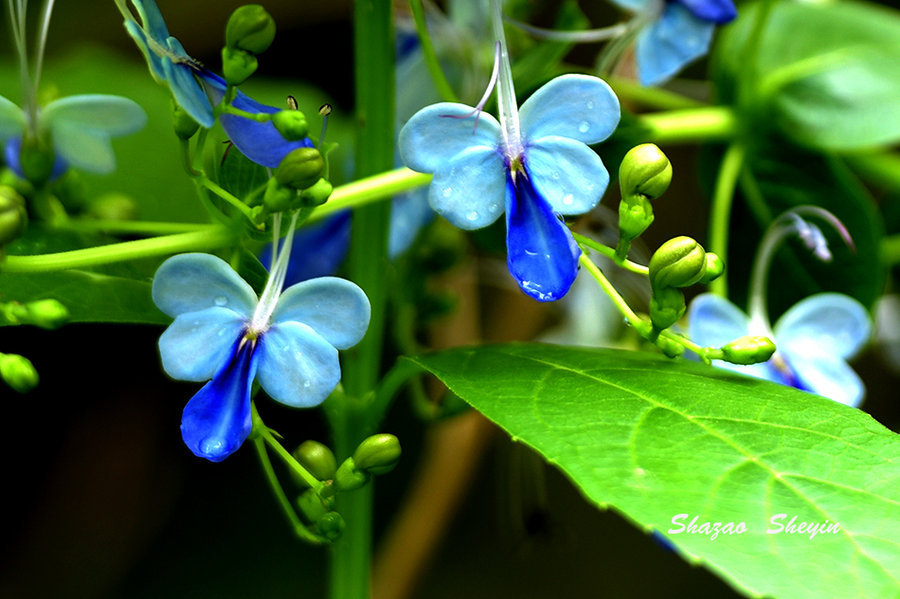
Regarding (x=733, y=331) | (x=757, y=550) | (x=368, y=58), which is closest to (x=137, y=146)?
(x=368, y=58)

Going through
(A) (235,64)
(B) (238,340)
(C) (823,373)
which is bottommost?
(C) (823,373)

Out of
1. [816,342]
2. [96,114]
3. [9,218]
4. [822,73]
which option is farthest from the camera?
[822,73]

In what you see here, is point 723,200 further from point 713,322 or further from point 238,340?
point 238,340

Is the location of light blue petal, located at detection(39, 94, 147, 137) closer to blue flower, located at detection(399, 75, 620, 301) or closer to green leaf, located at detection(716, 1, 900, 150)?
blue flower, located at detection(399, 75, 620, 301)

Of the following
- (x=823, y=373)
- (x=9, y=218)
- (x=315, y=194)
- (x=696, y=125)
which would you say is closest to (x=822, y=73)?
(x=696, y=125)

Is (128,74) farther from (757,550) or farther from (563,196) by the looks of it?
(757,550)

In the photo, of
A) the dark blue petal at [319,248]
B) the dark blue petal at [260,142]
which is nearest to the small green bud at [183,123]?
the dark blue petal at [260,142]
